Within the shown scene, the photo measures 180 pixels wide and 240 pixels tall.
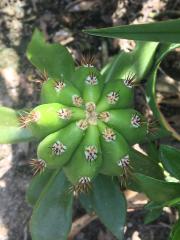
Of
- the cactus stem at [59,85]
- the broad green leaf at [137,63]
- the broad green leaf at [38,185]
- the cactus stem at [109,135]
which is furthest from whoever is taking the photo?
the broad green leaf at [137,63]

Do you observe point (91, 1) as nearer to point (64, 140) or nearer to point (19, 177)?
point (19, 177)

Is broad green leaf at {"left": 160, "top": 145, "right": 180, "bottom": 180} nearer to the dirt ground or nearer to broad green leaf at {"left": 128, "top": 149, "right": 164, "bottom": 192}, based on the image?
broad green leaf at {"left": 128, "top": 149, "right": 164, "bottom": 192}

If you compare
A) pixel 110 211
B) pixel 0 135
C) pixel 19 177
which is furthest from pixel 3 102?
pixel 110 211

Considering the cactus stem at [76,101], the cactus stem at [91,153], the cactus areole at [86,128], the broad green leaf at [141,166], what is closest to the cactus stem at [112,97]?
the cactus areole at [86,128]

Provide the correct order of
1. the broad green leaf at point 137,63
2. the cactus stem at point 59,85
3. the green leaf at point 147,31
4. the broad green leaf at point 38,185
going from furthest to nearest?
1. the broad green leaf at point 137,63
2. the broad green leaf at point 38,185
3. the cactus stem at point 59,85
4. the green leaf at point 147,31

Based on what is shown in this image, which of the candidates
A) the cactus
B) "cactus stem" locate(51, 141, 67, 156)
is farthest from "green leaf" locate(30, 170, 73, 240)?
"cactus stem" locate(51, 141, 67, 156)

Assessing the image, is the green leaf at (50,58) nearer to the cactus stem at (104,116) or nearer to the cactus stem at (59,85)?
the cactus stem at (59,85)
